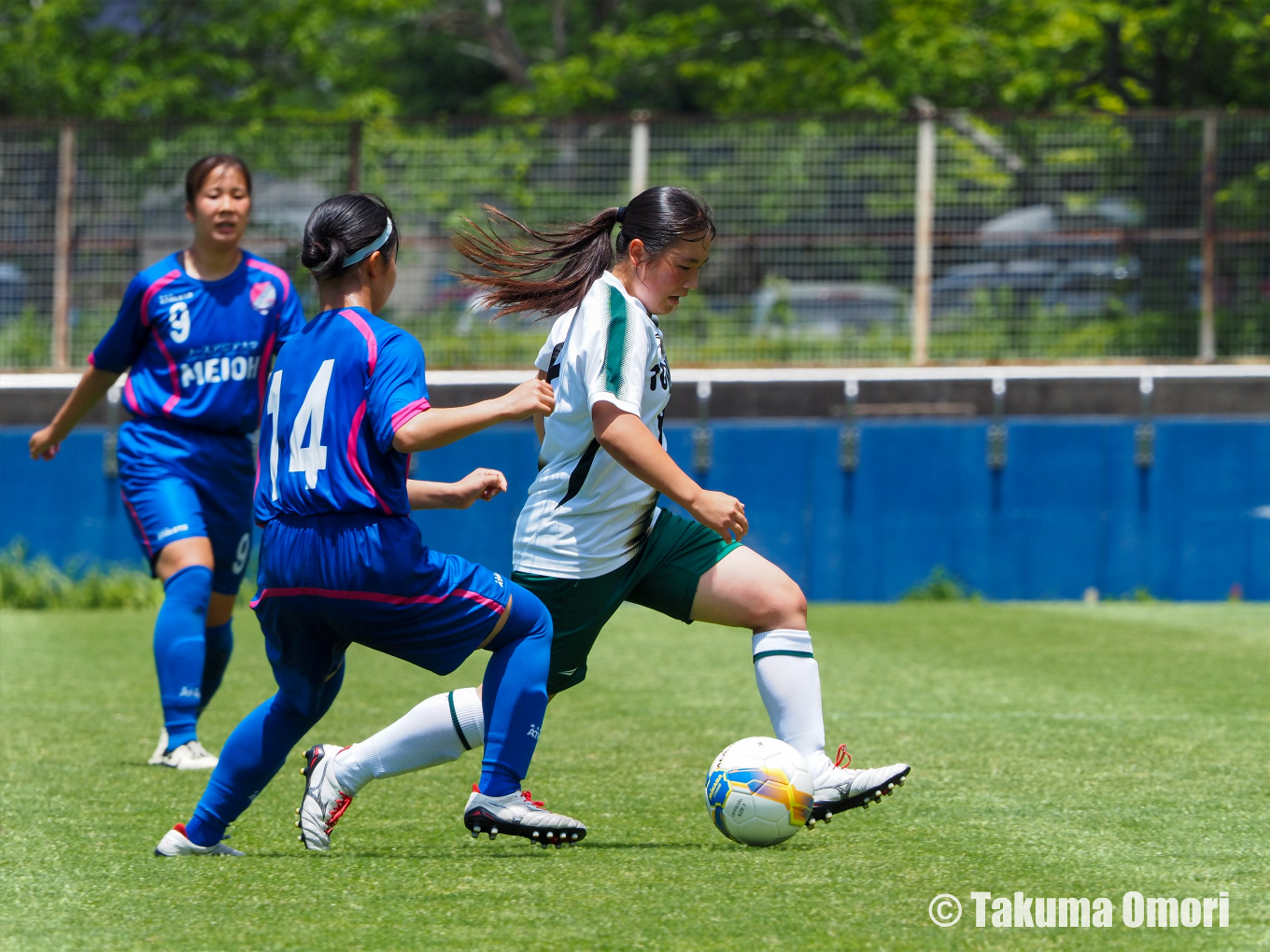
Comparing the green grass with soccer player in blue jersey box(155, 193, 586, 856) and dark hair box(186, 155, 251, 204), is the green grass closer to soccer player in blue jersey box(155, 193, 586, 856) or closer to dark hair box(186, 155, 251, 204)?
soccer player in blue jersey box(155, 193, 586, 856)

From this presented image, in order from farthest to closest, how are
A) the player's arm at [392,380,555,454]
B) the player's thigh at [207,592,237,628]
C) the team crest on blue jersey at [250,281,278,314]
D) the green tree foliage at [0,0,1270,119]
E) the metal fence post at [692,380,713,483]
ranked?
the green tree foliage at [0,0,1270,119], the metal fence post at [692,380,713,483], the player's thigh at [207,592,237,628], the team crest on blue jersey at [250,281,278,314], the player's arm at [392,380,555,454]

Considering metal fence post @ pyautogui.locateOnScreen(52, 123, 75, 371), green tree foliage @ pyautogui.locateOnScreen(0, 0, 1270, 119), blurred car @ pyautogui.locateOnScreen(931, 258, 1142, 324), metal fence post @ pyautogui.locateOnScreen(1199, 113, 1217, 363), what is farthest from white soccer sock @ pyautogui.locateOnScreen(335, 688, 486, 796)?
green tree foliage @ pyautogui.locateOnScreen(0, 0, 1270, 119)

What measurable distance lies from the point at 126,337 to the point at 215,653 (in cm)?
124

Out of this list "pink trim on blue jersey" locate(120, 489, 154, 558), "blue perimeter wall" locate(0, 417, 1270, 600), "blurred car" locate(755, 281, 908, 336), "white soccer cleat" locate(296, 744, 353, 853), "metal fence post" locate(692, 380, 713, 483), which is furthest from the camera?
"blurred car" locate(755, 281, 908, 336)

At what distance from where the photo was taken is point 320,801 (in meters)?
4.40

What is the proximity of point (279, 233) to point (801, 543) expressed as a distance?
17.8 ft

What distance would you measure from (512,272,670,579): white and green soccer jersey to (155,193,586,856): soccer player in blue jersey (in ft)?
0.62

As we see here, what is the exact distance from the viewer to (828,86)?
2481cm

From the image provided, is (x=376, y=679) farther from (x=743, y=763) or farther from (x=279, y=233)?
(x=279, y=233)

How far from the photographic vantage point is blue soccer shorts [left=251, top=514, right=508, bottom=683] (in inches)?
157

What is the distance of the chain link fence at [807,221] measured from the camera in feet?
48.6

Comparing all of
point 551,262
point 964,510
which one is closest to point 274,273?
point 551,262

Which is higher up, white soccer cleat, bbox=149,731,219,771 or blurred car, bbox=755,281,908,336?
blurred car, bbox=755,281,908,336

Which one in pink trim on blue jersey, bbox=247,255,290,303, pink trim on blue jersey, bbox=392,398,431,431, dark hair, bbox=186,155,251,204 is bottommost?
pink trim on blue jersey, bbox=392,398,431,431
